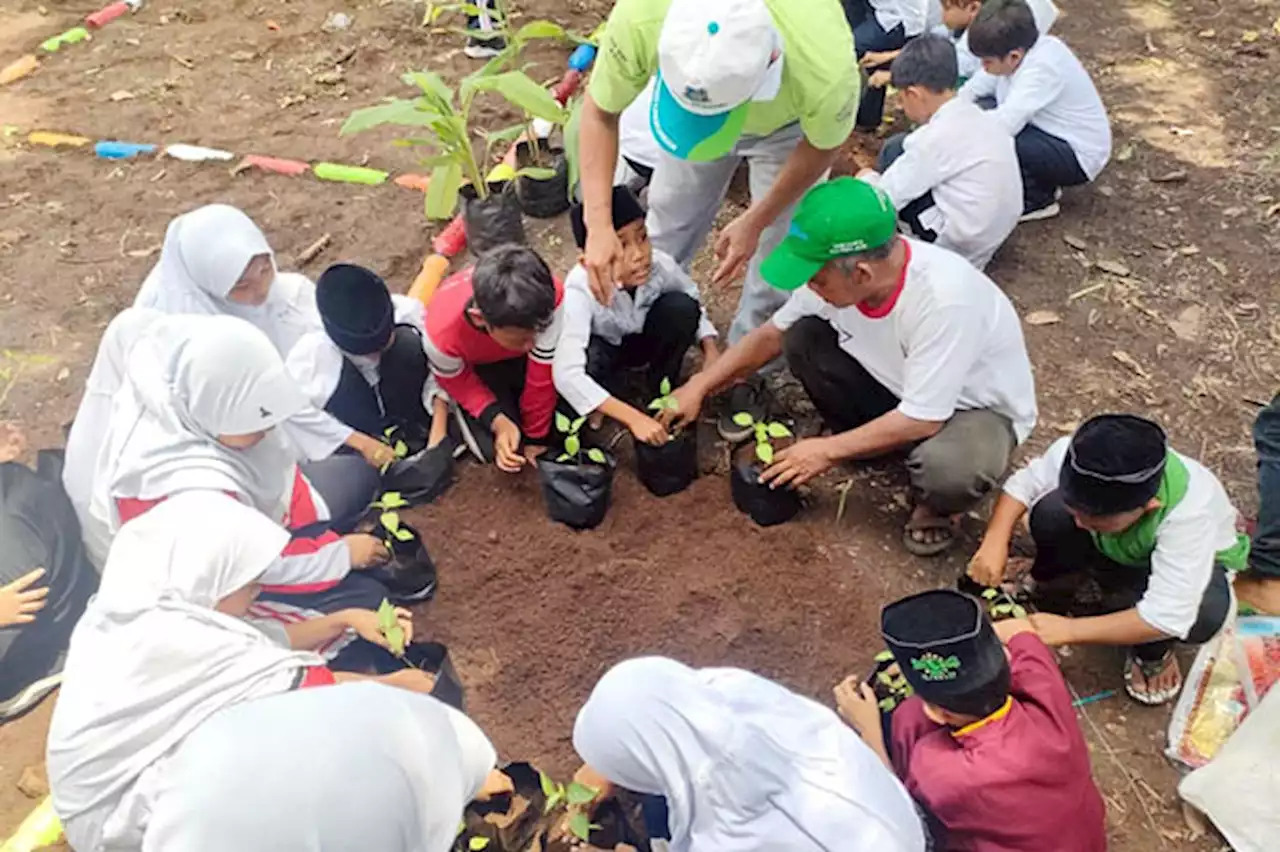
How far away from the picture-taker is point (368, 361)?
3.39 metres

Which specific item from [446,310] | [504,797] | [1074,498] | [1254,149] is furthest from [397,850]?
[1254,149]

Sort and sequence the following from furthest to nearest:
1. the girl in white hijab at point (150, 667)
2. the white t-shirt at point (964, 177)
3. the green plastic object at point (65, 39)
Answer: the green plastic object at point (65, 39)
the white t-shirt at point (964, 177)
the girl in white hijab at point (150, 667)

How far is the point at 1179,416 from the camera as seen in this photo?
3664 millimetres

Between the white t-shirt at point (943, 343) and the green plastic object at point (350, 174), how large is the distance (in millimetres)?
2554

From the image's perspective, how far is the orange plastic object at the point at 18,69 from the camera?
575cm

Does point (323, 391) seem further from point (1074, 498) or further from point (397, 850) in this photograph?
point (1074, 498)

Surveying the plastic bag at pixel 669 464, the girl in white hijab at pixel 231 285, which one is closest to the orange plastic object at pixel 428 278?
the girl in white hijab at pixel 231 285

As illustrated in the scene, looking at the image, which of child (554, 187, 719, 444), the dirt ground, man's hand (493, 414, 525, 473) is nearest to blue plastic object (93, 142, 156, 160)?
the dirt ground

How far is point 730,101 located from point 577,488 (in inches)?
47.8

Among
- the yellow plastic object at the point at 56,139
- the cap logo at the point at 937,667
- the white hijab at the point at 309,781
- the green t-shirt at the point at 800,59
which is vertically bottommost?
the yellow plastic object at the point at 56,139

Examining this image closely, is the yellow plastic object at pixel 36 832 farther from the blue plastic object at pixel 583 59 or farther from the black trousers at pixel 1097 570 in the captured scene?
the blue plastic object at pixel 583 59

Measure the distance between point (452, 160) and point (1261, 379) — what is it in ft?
10.1

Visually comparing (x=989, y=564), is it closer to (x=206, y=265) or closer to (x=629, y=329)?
(x=629, y=329)

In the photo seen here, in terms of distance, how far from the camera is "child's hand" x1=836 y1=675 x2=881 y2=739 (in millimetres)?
2508
